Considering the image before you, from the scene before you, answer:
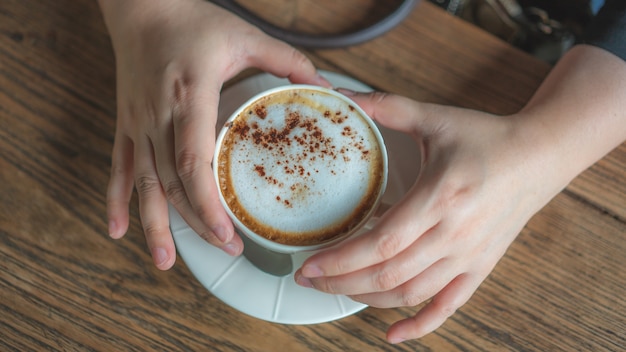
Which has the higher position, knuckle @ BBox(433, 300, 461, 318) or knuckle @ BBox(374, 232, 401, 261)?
knuckle @ BBox(374, 232, 401, 261)

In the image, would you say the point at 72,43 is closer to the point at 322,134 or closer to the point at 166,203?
the point at 166,203

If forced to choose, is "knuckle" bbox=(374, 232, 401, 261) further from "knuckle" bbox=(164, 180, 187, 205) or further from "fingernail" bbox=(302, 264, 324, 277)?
"knuckle" bbox=(164, 180, 187, 205)

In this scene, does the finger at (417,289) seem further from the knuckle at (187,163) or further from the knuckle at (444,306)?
the knuckle at (187,163)

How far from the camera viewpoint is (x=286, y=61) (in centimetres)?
64

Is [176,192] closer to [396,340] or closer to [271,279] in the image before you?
[271,279]

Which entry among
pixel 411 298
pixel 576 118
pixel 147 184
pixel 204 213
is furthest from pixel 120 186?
pixel 576 118

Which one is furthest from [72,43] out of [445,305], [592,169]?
[592,169]

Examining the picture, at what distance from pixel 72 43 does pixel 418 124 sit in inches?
18.6

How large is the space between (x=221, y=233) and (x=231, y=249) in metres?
0.04

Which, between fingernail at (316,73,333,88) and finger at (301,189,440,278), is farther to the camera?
fingernail at (316,73,333,88)

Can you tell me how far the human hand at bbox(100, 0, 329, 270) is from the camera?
0.59m

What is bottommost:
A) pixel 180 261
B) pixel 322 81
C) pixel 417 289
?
pixel 180 261

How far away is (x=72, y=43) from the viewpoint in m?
0.72

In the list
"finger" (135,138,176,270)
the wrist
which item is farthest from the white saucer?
the wrist
